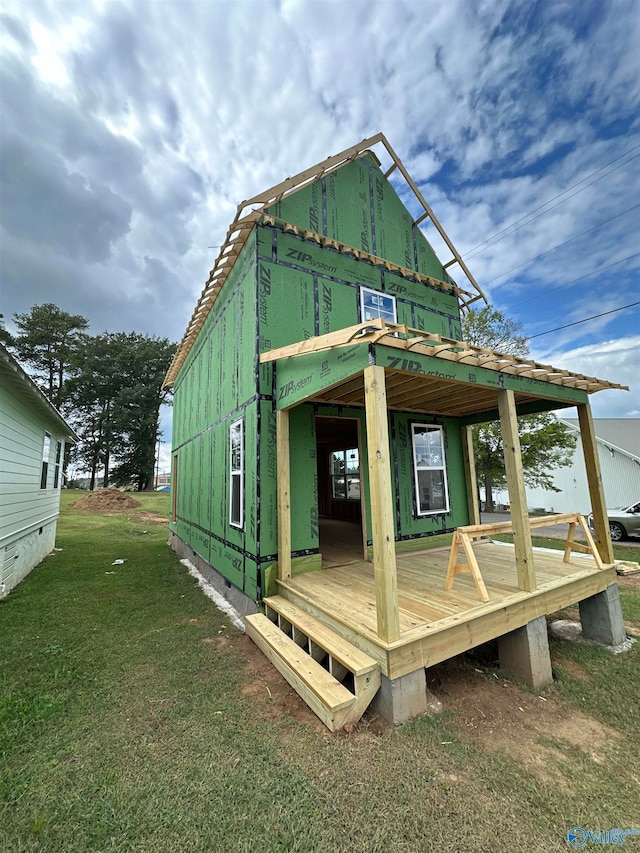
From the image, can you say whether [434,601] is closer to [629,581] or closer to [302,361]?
[302,361]

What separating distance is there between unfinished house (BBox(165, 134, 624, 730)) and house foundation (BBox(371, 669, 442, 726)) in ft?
0.05

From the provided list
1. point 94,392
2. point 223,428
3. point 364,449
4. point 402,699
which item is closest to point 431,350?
point 364,449

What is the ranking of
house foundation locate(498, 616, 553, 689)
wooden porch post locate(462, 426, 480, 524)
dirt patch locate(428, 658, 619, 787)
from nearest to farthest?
1. dirt patch locate(428, 658, 619, 787)
2. house foundation locate(498, 616, 553, 689)
3. wooden porch post locate(462, 426, 480, 524)

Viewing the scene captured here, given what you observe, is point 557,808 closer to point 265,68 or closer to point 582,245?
point 265,68

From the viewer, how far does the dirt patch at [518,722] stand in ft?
8.62

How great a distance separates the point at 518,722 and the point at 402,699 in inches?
45.4

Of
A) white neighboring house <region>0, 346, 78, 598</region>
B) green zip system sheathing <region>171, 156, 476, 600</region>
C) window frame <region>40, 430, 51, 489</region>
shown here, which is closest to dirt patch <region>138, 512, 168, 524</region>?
white neighboring house <region>0, 346, 78, 598</region>

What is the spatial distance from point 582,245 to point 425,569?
637 inches

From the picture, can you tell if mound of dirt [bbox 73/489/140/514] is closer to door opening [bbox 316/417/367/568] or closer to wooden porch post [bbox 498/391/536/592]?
door opening [bbox 316/417/367/568]

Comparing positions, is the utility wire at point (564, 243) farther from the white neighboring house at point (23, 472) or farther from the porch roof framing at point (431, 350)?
the white neighboring house at point (23, 472)

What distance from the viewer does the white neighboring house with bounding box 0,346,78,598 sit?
18.4ft

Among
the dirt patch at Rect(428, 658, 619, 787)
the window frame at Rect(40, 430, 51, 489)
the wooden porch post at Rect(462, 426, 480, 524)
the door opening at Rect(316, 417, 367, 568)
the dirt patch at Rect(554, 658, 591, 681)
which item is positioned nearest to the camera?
the dirt patch at Rect(428, 658, 619, 787)

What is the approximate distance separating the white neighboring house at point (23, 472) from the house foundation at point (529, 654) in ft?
22.1

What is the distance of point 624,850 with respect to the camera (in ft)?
6.28
